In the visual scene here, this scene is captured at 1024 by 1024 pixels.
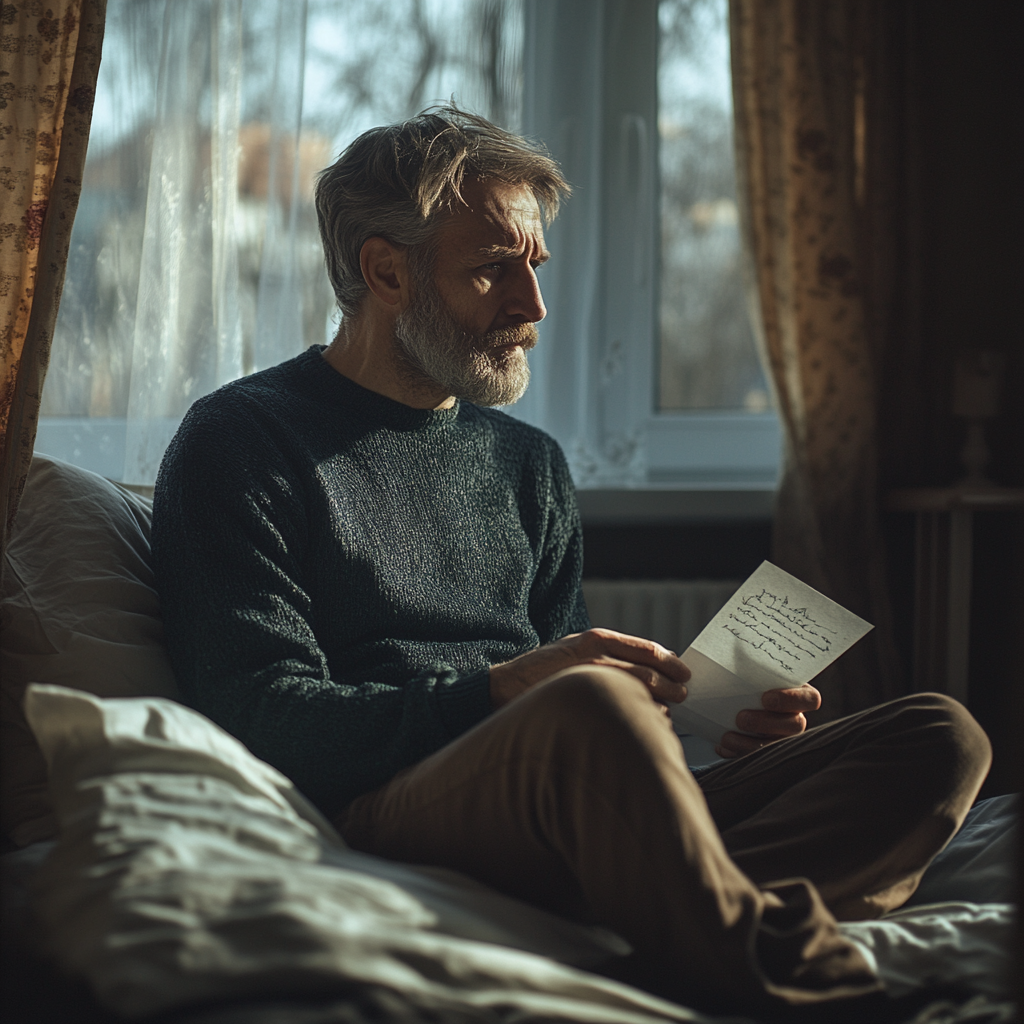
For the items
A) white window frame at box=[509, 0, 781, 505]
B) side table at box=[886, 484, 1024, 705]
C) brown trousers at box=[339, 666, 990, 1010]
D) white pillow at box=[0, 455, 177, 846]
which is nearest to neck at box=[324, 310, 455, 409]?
white pillow at box=[0, 455, 177, 846]

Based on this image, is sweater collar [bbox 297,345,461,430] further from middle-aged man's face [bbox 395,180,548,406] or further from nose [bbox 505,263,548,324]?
nose [bbox 505,263,548,324]

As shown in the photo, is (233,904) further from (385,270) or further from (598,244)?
(598,244)

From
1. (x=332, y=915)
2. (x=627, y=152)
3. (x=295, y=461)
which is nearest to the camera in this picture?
(x=332, y=915)

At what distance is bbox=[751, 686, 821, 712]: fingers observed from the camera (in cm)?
127

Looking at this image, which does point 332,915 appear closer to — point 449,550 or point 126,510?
point 449,550

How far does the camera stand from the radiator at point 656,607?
2172 millimetres

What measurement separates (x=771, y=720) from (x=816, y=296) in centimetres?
118

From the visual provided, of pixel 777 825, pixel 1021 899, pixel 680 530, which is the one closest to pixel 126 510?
pixel 777 825

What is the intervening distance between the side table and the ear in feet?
4.09

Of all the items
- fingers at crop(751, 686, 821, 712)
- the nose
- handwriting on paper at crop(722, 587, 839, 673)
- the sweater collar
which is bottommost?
fingers at crop(751, 686, 821, 712)

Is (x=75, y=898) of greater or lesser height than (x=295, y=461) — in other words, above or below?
below

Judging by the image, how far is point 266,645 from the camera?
1148 millimetres

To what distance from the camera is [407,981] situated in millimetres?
688

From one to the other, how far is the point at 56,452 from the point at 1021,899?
1881mm
